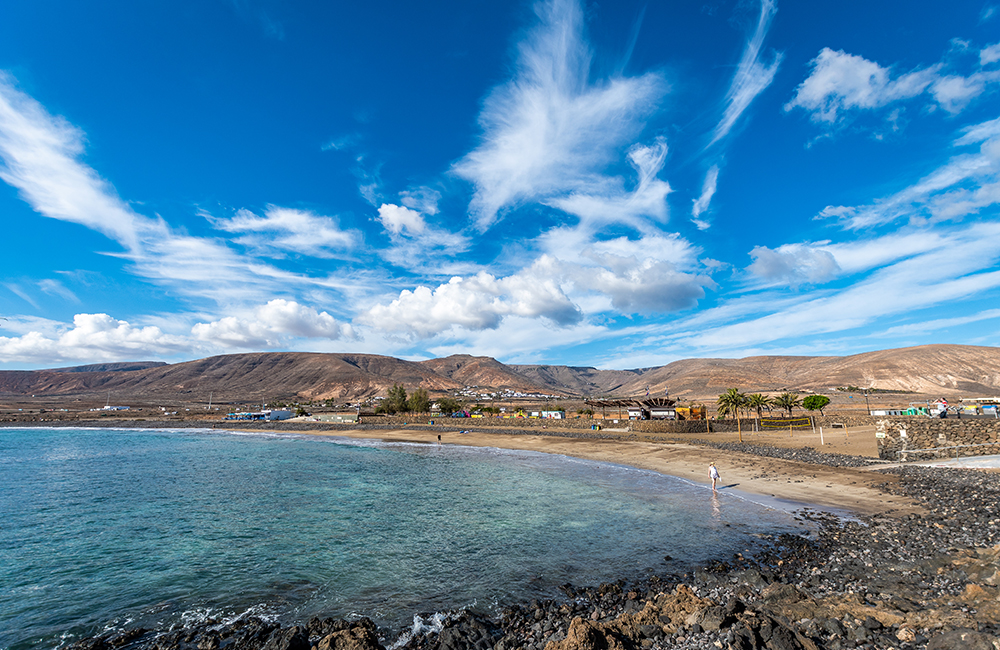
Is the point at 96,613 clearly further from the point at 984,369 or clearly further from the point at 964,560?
the point at 984,369

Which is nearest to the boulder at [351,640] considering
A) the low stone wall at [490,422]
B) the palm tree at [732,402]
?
the low stone wall at [490,422]

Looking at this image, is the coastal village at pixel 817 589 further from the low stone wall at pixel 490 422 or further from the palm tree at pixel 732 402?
the low stone wall at pixel 490 422

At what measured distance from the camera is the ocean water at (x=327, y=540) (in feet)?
40.2

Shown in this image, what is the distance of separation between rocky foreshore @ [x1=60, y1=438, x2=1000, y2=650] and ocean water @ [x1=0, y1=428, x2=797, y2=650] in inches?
40.1

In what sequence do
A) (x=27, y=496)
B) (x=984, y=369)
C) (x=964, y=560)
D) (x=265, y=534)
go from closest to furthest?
(x=964, y=560)
(x=265, y=534)
(x=27, y=496)
(x=984, y=369)

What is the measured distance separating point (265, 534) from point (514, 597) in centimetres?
1267

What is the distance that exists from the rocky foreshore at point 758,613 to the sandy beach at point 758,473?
17.8 ft

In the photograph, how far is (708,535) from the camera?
16.7 m

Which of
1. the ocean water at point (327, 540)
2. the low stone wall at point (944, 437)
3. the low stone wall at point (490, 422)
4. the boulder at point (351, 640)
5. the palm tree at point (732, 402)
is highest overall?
the palm tree at point (732, 402)

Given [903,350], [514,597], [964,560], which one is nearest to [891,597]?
[964,560]

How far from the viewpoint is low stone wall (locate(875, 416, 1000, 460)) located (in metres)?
26.9

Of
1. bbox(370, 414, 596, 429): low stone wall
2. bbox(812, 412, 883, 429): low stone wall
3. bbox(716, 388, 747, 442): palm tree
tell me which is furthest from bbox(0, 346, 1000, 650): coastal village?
bbox(370, 414, 596, 429): low stone wall

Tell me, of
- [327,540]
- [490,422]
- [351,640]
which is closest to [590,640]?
[351,640]

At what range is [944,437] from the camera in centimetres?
2741
